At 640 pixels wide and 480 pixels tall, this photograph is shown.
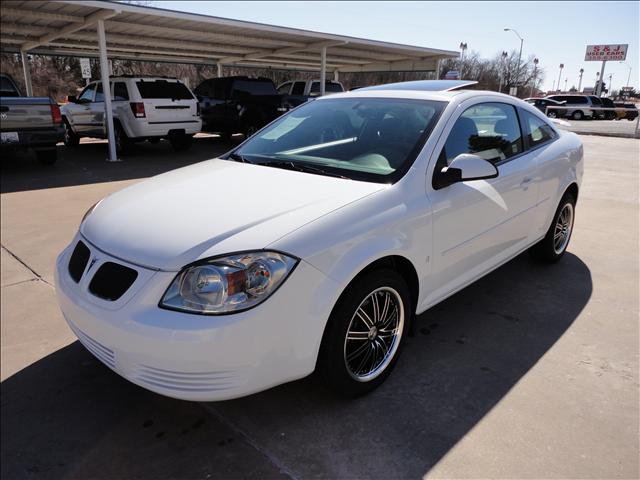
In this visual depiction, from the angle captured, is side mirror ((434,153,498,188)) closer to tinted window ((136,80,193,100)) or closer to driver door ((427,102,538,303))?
driver door ((427,102,538,303))

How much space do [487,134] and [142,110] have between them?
9.33m

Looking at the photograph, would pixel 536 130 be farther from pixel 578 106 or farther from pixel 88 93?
pixel 578 106

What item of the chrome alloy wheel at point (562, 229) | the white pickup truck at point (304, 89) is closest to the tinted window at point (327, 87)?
the white pickup truck at point (304, 89)

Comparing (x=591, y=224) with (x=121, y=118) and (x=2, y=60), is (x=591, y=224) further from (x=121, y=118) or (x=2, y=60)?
(x=2, y=60)

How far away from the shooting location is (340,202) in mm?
2482

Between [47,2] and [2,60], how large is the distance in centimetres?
2368

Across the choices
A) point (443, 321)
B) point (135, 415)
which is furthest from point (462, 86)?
point (135, 415)

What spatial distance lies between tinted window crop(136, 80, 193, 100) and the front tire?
10038 mm

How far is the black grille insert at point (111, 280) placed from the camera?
2.21 metres

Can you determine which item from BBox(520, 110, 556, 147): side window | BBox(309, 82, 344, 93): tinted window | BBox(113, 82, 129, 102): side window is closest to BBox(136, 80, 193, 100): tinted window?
BBox(113, 82, 129, 102): side window

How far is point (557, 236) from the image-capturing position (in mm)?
4793

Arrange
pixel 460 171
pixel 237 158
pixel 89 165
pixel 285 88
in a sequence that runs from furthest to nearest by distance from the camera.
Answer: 1. pixel 285 88
2. pixel 89 165
3. pixel 237 158
4. pixel 460 171

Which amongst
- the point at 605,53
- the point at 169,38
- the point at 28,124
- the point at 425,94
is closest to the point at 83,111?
the point at 169,38

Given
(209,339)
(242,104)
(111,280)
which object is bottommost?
(209,339)
